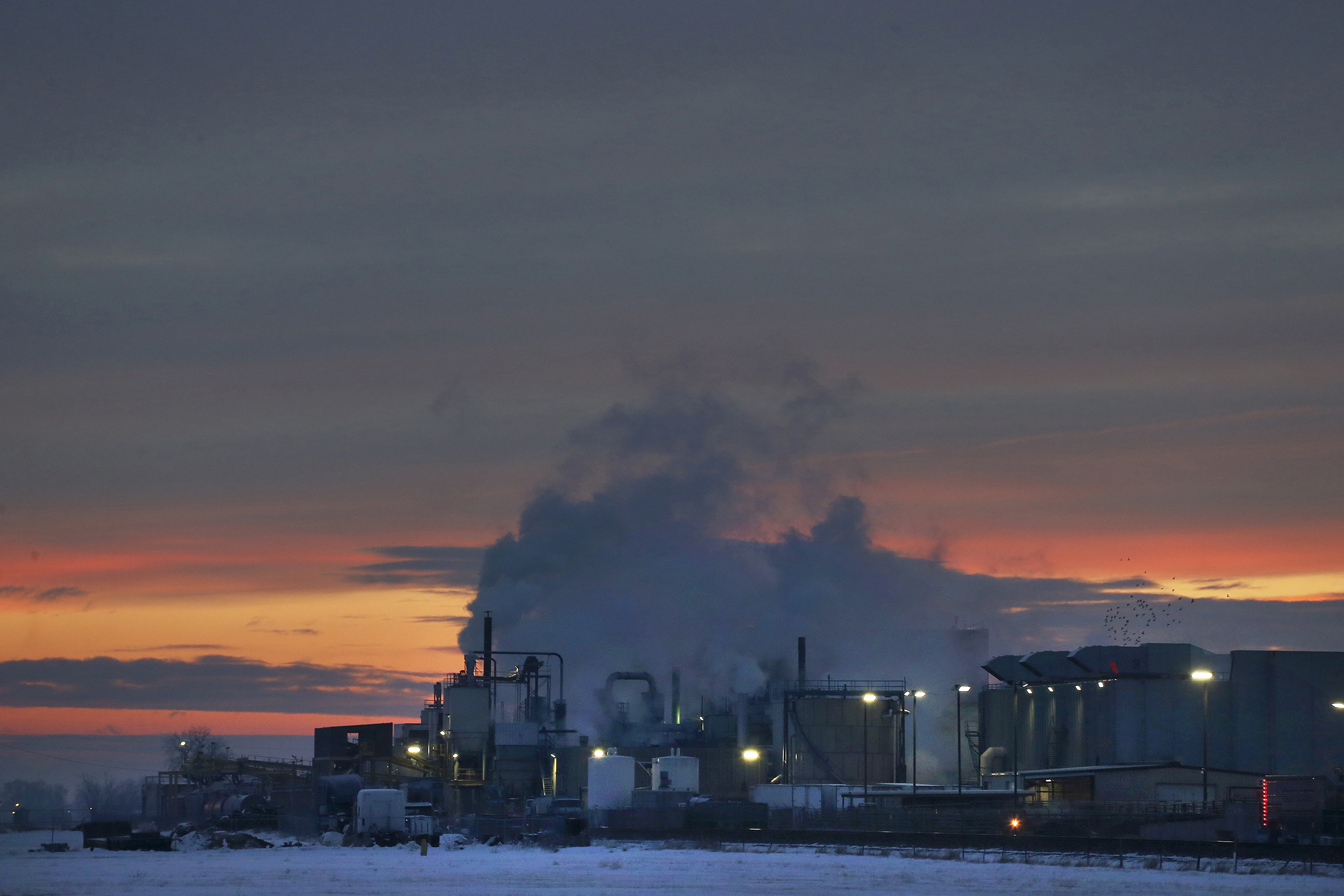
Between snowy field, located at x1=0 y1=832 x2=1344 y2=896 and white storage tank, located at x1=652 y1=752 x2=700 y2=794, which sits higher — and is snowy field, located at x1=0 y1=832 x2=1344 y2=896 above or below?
below

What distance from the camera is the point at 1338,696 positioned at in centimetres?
8544

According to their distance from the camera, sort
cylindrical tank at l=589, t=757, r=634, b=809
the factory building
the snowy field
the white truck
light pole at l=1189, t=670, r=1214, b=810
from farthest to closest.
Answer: the factory building → cylindrical tank at l=589, t=757, r=634, b=809 → the white truck → light pole at l=1189, t=670, r=1214, b=810 → the snowy field

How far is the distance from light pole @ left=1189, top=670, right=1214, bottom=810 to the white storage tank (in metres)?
27.3

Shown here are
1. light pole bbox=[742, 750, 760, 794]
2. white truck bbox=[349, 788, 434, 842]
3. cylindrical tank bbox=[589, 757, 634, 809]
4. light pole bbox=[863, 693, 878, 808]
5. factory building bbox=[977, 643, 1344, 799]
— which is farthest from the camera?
light pole bbox=[742, 750, 760, 794]

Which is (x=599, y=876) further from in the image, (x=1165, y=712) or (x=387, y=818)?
(x=1165, y=712)

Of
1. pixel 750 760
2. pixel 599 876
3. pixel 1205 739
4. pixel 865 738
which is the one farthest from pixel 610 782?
pixel 599 876

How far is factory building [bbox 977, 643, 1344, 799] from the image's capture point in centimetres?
8588

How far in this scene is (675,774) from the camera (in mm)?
87875

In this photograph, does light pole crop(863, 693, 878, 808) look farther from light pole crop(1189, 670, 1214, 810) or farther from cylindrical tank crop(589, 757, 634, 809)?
light pole crop(1189, 670, 1214, 810)

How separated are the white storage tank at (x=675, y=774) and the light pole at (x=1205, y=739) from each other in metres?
27.3

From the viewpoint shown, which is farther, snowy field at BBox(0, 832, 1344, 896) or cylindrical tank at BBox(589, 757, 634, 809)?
cylindrical tank at BBox(589, 757, 634, 809)

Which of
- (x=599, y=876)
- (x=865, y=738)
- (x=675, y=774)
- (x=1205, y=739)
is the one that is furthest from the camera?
(x=865, y=738)

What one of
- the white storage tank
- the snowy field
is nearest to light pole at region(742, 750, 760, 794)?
the white storage tank

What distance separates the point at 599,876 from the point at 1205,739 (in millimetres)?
29363
